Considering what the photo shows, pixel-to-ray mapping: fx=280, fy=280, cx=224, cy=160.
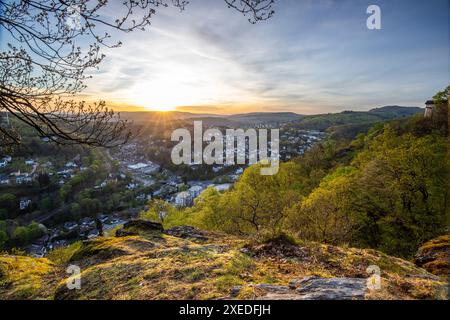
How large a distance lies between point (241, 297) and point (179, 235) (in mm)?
6988

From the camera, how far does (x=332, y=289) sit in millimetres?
4414

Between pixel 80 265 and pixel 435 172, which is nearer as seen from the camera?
pixel 80 265

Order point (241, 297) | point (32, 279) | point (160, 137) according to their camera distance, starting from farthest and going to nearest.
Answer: point (160, 137) < point (32, 279) < point (241, 297)

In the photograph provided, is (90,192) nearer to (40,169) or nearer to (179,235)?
(40,169)

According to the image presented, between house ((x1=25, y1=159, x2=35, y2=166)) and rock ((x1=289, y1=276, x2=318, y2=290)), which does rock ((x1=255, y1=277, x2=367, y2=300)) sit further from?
house ((x1=25, y1=159, x2=35, y2=166))

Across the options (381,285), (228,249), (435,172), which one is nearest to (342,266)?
(381,285)

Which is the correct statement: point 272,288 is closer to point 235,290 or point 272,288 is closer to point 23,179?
point 235,290

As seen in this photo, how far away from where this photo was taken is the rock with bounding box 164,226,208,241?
10.7 metres
